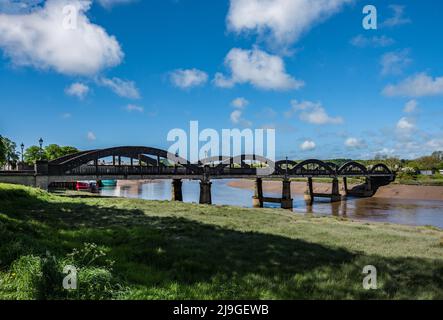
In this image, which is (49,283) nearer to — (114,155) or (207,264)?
(207,264)

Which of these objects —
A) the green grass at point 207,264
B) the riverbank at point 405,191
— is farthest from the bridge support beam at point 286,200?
the green grass at point 207,264

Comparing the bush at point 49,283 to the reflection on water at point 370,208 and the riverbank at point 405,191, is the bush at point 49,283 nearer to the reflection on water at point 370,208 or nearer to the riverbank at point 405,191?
the reflection on water at point 370,208

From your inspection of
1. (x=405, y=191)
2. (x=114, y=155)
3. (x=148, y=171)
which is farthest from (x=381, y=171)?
(x=114, y=155)

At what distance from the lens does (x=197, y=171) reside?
60656mm

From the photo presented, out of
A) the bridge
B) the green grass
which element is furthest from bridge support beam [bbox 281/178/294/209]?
the green grass

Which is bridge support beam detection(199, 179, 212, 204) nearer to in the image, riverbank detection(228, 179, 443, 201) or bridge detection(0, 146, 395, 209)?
bridge detection(0, 146, 395, 209)

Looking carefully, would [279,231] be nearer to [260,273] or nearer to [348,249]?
[348,249]

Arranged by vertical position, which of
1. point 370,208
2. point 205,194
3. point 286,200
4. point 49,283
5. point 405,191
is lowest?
point 370,208

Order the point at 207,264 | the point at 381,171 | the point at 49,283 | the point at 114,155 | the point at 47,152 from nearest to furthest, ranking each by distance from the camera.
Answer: the point at 49,283 < the point at 207,264 < the point at 114,155 < the point at 47,152 < the point at 381,171

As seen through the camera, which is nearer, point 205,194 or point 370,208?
point 205,194

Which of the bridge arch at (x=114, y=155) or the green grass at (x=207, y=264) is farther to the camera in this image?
the bridge arch at (x=114, y=155)
